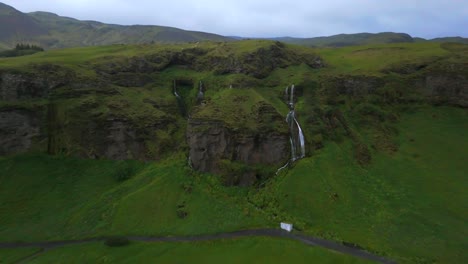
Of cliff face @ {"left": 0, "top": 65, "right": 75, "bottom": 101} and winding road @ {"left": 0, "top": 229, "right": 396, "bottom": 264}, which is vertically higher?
cliff face @ {"left": 0, "top": 65, "right": 75, "bottom": 101}

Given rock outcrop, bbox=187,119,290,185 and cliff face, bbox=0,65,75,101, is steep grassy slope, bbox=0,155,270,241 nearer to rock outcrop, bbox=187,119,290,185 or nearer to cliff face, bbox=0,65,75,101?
rock outcrop, bbox=187,119,290,185

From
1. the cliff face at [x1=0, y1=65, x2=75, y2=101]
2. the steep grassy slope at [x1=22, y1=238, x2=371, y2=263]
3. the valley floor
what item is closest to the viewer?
the steep grassy slope at [x1=22, y1=238, x2=371, y2=263]

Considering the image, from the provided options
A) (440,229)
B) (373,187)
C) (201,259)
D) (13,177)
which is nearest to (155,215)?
(201,259)

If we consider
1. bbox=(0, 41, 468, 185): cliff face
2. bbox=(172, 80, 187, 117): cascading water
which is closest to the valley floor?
bbox=(0, 41, 468, 185): cliff face

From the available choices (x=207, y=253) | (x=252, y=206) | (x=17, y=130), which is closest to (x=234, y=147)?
(x=252, y=206)

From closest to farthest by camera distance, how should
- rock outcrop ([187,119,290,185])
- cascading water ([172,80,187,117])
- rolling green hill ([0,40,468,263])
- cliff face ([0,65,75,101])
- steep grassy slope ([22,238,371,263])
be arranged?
steep grassy slope ([22,238,371,263])
rolling green hill ([0,40,468,263])
rock outcrop ([187,119,290,185])
cliff face ([0,65,75,101])
cascading water ([172,80,187,117])

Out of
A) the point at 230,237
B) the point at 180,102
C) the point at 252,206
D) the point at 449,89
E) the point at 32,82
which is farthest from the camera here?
the point at 180,102

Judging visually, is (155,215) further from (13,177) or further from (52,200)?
(13,177)

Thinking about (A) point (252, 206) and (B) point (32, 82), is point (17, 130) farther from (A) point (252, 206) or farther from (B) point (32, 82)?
(A) point (252, 206)
